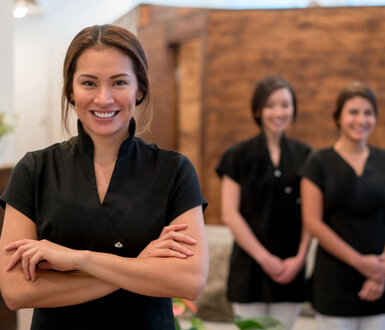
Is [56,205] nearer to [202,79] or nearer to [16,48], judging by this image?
[16,48]

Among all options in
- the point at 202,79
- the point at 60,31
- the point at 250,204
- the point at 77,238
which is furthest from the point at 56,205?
the point at 202,79

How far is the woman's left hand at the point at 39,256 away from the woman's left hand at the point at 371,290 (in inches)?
58.4

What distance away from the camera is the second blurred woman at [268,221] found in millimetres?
2588

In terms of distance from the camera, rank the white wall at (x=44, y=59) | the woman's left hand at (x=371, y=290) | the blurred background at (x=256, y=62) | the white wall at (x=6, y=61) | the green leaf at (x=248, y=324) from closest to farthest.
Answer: the green leaf at (x=248, y=324) < the white wall at (x=44, y=59) < the woman's left hand at (x=371, y=290) < the white wall at (x=6, y=61) < the blurred background at (x=256, y=62)

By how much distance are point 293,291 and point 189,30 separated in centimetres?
323

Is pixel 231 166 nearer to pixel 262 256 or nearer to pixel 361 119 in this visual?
pixel 262 256

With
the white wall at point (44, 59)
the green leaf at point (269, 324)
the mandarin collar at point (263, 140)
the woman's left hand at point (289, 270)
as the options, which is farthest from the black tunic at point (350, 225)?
the white wall at point (44, 59)

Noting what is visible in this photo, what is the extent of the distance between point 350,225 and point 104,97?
145 cm

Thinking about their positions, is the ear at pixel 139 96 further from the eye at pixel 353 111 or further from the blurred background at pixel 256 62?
the blurred background at pixel 256 62

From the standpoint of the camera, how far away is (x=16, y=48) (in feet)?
15.2

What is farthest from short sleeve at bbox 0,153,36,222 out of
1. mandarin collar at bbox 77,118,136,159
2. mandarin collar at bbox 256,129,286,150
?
mandarin collar at bbox 256,129,286,150

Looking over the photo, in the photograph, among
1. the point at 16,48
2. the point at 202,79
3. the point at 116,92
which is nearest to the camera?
the point at 116,92

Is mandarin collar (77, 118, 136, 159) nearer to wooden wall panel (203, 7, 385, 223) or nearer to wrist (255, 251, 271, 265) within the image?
wrist (255, 251, 271, 265)

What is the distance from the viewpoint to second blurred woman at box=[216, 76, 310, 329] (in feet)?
8.49
